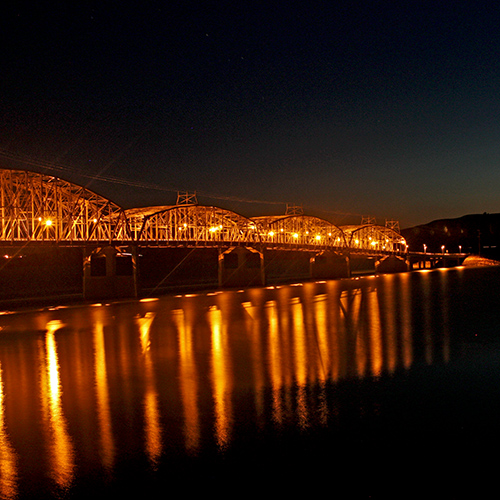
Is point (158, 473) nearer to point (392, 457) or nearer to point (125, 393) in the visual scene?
point (392, 457)

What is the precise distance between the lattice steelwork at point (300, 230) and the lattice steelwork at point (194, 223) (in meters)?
4.06

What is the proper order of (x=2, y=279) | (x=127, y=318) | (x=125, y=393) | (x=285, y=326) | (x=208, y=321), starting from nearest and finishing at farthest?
(x=125, y=393), (x=285, y=326), (x=208, y=321), (x=127, y=318), (x=2, y=279)

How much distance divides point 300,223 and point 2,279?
2592 inches

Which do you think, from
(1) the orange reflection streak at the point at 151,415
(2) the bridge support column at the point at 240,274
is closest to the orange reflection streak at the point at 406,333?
(1) the orange reflection streak at the point at 151,415

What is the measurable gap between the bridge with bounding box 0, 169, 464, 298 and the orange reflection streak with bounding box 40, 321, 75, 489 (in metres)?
46.3

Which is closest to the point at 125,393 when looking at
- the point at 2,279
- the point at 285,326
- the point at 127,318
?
the point at 285,326

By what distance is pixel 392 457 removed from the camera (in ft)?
38.2

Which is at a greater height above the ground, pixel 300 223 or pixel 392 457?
pixel 300 223

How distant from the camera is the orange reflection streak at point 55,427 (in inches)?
431

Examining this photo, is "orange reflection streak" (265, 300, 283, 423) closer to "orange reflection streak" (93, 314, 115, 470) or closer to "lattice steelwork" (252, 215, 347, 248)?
"orange reflection streak" (93, 314, 115, 470)

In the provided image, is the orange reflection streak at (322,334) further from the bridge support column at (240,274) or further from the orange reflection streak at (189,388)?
the bridge support column at (240,274)

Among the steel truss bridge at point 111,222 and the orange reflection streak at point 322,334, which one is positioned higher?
the steel truss bridge at point 111,222

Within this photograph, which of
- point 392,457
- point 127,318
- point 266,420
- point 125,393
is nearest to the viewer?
point 392,457

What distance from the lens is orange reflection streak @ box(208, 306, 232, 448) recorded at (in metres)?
13.3
